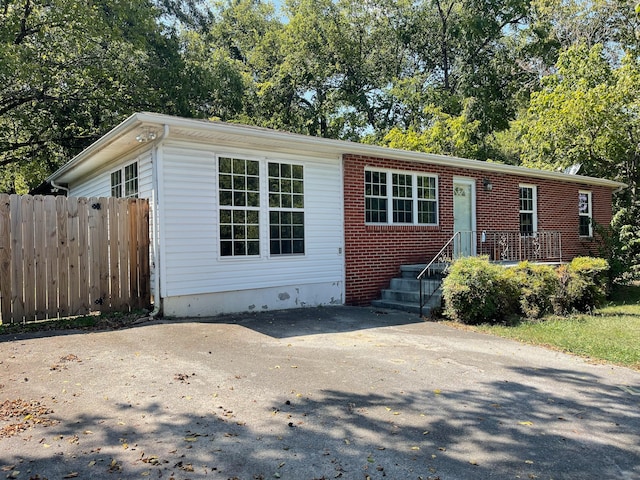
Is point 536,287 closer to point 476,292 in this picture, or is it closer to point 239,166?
point 476,292

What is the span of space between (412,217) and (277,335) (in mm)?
5665

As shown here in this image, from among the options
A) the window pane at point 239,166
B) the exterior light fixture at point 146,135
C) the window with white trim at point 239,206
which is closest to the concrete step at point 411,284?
the window with white trim at point 239,206

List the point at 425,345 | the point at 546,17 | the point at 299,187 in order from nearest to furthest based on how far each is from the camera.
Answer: the point at 425,345
the point at 299,187
the point at 546,17

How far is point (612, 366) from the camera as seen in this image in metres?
5.62

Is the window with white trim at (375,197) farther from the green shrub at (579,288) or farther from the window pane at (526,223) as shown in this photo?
the window pane at (526,223)

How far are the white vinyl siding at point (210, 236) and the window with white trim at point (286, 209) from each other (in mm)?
114

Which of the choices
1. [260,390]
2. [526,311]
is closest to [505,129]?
[526,311]

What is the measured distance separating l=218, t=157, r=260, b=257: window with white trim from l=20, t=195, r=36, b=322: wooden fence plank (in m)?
2.91

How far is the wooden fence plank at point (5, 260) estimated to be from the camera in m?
6.85

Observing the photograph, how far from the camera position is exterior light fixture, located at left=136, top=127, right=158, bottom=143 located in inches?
291

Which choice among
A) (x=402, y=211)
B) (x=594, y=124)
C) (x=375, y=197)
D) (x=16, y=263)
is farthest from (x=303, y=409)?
(x=594, y=124)

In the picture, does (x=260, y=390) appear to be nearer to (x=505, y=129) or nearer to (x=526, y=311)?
(x=526, y=311)

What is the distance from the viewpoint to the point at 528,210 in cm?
1413

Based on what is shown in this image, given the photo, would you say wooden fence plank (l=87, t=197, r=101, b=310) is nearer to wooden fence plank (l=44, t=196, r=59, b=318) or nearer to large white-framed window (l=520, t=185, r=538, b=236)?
wooden fence plank (l=44, t=196, r=59, b=318)
